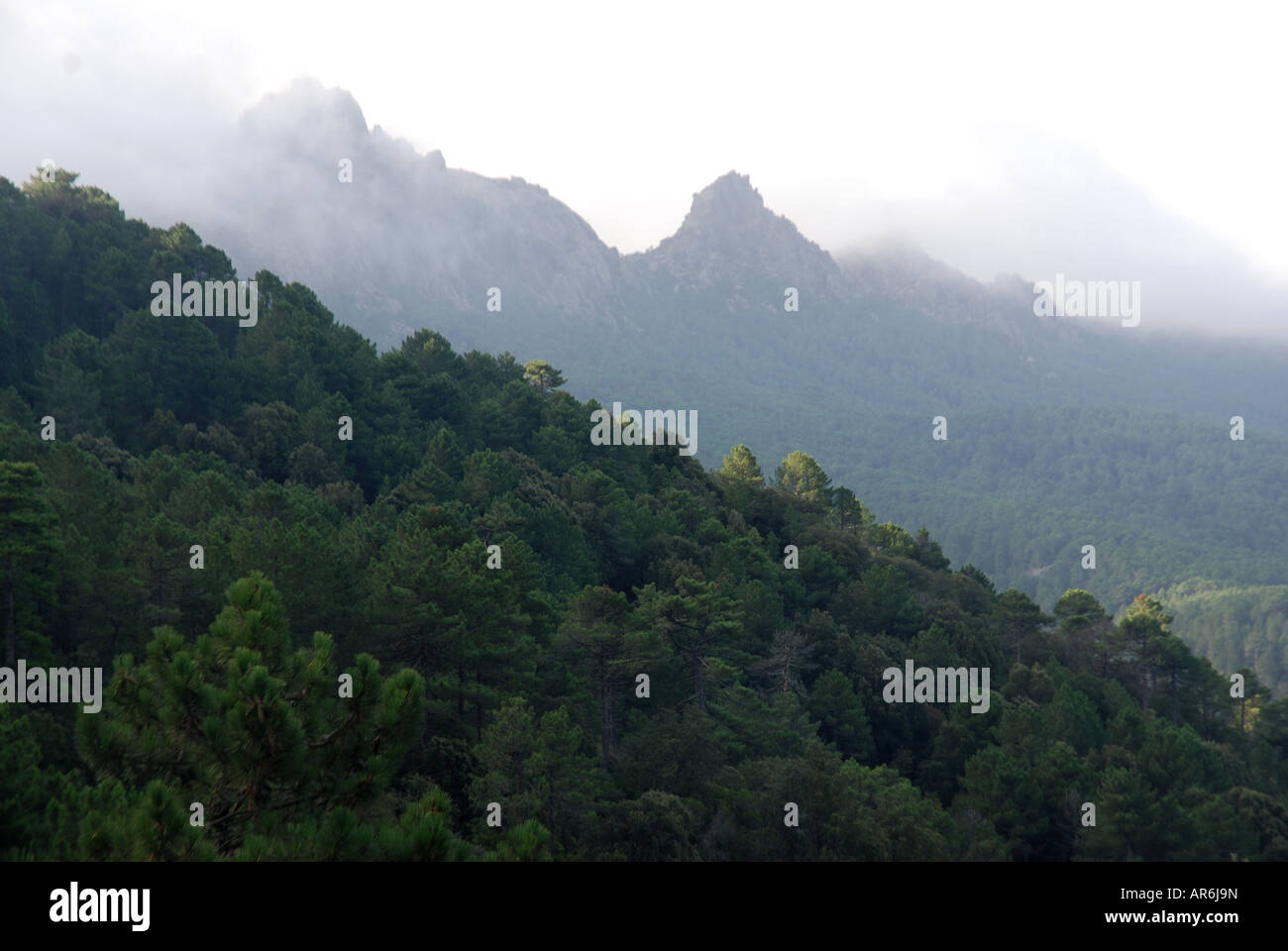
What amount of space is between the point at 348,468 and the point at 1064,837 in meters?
41.4

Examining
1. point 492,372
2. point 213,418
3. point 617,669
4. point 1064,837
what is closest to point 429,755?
point 617,669

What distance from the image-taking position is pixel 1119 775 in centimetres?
4181
